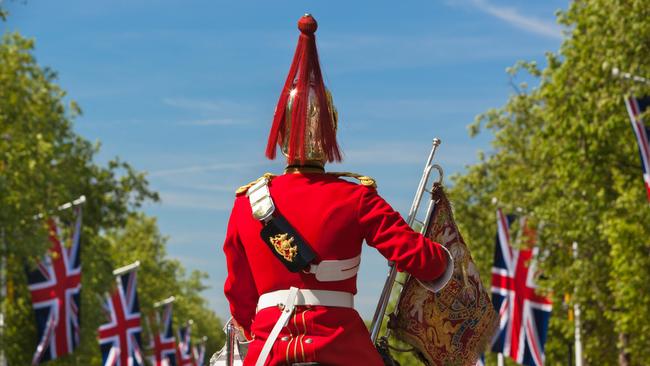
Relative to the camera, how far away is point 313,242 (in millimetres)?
6684

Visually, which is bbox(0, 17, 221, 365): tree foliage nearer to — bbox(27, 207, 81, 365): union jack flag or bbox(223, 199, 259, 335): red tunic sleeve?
bbox(27, 207, 81, 365): union jack flag

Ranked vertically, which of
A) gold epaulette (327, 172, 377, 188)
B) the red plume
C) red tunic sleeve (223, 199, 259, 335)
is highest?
the red plume

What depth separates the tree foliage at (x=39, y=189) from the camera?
3319cm

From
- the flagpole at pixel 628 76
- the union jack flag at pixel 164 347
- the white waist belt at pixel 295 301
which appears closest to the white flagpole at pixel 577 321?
the flagpole at pixel 628 76

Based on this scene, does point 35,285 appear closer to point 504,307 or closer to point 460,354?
point 504,307

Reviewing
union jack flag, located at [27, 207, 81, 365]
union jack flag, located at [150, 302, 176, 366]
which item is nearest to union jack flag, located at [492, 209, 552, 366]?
union jack flag, located at [27, 207, 81, 365]

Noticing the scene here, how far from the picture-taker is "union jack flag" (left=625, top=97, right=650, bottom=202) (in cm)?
2077

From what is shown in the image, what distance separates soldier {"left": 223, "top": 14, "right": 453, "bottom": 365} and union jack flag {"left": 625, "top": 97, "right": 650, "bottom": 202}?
1442 centimetres

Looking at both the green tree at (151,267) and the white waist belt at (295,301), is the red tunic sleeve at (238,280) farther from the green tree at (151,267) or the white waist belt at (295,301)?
the green tree at (151,267)

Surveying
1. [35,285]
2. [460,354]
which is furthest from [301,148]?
[35,285]

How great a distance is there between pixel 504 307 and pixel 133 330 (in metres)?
14.5

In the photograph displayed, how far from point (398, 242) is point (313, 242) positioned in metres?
0.45

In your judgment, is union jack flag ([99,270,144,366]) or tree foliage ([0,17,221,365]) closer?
tree foliage ([0,17,221,365])

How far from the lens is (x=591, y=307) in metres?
33.0
